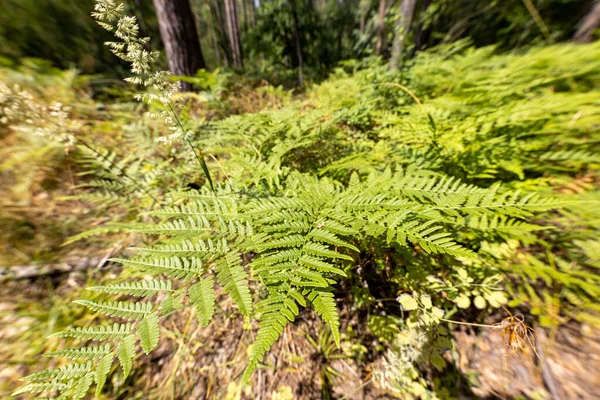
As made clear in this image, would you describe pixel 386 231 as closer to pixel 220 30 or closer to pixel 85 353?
pixel 85 353

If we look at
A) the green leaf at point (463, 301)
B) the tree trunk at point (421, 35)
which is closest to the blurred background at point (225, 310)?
the green leaf at point (463, 301)

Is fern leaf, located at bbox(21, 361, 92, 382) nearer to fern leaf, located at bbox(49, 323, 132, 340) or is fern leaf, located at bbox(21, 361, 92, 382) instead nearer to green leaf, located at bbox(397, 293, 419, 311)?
fern leaf, located at bbox(49, 323, 132, 340)

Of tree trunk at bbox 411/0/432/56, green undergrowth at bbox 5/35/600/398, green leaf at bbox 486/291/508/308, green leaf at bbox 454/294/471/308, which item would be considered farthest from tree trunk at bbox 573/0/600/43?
green leaf at bbox 454/294/471/308

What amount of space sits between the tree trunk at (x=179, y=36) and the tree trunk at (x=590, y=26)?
5857mm

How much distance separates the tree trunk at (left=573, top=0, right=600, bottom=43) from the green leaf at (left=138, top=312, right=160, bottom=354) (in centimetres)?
548

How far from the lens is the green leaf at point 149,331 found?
27.3 inches

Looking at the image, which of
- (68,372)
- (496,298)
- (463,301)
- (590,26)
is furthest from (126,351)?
(590,26)

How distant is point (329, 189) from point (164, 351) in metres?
1.61

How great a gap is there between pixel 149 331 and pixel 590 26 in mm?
5872

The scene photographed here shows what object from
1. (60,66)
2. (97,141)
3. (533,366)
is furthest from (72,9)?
(533,366)

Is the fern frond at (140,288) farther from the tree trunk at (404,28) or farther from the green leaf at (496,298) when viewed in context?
the tree trunk at (404,28)

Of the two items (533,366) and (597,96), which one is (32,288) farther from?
(597,96)

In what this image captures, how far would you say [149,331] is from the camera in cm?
73

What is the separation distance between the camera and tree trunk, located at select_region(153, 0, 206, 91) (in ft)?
11.9
